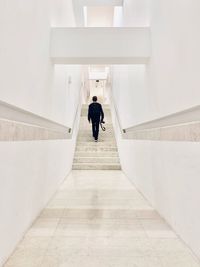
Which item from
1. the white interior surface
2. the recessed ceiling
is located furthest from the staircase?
the recessed ceiling

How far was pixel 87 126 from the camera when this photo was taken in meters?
10.3

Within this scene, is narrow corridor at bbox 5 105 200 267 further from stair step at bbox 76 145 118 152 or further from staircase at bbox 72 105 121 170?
stair step at bbox 76 145 118 152

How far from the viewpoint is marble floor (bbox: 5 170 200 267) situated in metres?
1.86

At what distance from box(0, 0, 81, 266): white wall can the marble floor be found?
0.18 m

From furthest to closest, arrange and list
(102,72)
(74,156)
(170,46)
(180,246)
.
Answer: (102,72)
(74,156)
(170,46)
(180,246)

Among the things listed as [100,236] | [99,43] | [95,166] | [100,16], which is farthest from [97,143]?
[100,236]

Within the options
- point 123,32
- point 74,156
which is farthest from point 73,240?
point 74,156

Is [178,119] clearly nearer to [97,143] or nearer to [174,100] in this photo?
[174,100]

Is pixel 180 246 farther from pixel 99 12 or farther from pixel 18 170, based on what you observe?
pixel 99 12

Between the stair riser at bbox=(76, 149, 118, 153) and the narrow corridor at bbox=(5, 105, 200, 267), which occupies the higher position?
the stair riser at bbox=(76, 149, 118, 153)

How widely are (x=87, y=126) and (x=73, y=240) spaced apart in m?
8.16

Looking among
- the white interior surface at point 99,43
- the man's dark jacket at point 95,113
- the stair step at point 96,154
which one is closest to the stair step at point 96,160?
the stair step at point 96,154

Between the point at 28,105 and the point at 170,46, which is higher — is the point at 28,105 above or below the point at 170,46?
below

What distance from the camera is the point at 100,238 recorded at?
7.48 ft
